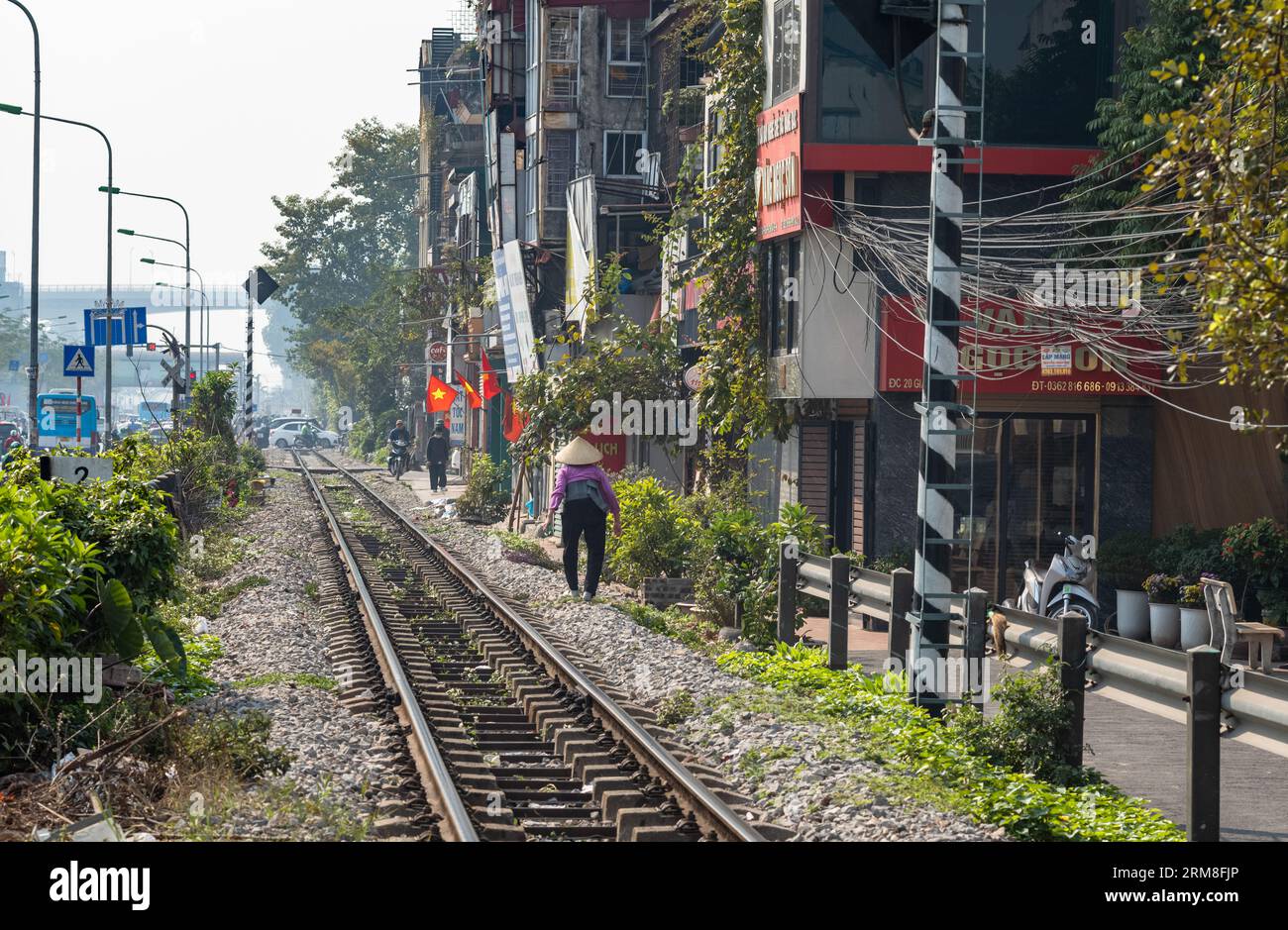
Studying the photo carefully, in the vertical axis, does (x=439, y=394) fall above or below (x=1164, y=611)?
above

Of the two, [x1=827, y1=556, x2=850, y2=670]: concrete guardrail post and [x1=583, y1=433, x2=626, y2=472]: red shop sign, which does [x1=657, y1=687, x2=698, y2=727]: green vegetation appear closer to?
[x1=827, y1=556, x2=850, y2=670]: concrete guardrail post

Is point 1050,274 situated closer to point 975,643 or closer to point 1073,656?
point 975,643

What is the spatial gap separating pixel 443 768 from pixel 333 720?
2.33 metres

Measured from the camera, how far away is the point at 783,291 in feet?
75.0

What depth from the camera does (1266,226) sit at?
1123 cm

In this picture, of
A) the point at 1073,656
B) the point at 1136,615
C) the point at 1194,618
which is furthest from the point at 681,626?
the point at 1073,656

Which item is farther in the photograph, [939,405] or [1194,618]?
[1194,618]

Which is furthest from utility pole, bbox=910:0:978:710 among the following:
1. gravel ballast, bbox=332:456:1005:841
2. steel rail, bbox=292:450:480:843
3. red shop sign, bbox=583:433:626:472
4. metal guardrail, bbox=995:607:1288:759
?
red shop sign, bbox=583:433:626:472

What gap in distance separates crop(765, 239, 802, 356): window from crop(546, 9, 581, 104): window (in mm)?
20742

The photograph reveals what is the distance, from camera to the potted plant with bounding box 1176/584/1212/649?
17.7 meters

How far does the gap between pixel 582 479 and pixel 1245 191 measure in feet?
35.5

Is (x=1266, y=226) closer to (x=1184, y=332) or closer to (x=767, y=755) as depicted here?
(x=767, y=755)

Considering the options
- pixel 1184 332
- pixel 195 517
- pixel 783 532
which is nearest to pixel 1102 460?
pixel 1184 332
